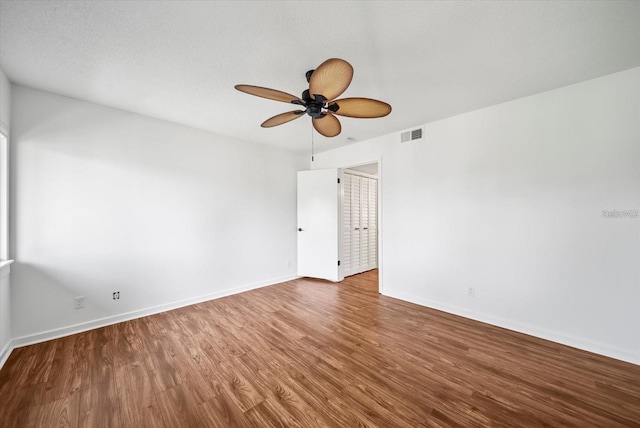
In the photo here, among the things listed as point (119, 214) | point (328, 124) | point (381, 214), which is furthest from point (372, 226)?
point (119, 214)

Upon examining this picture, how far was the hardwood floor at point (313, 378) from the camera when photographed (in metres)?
1.48

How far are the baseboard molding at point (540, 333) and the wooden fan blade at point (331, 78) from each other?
2.90m

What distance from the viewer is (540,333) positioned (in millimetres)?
2404

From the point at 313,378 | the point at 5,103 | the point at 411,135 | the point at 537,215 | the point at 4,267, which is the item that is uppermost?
the point at 411,135

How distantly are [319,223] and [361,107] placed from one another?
9.50 feet

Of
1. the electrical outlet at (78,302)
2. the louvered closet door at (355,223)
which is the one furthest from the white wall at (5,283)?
the louvered closet door at (355,223)

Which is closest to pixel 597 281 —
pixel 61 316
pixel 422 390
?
pixel 422 390

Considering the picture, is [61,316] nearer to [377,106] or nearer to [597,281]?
[377,106]

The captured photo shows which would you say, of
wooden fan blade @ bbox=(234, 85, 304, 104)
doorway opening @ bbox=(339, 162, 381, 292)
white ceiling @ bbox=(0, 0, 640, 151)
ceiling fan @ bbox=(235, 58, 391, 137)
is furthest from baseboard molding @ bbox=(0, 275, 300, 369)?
wooden fan blade @ bbox=(234, 85, 304, 104)

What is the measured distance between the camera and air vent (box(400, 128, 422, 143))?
3.32 m

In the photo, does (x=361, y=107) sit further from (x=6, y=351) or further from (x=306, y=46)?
(x=6, y=351)

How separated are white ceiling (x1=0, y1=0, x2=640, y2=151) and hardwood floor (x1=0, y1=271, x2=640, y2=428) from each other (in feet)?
8.17

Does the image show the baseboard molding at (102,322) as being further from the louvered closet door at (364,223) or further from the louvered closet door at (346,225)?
the louvered closet door at (364,223)

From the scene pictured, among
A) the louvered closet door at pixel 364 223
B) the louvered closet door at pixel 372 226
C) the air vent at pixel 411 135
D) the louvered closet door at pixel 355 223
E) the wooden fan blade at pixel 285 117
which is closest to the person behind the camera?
the wooden fan blade at pixel 285 117
